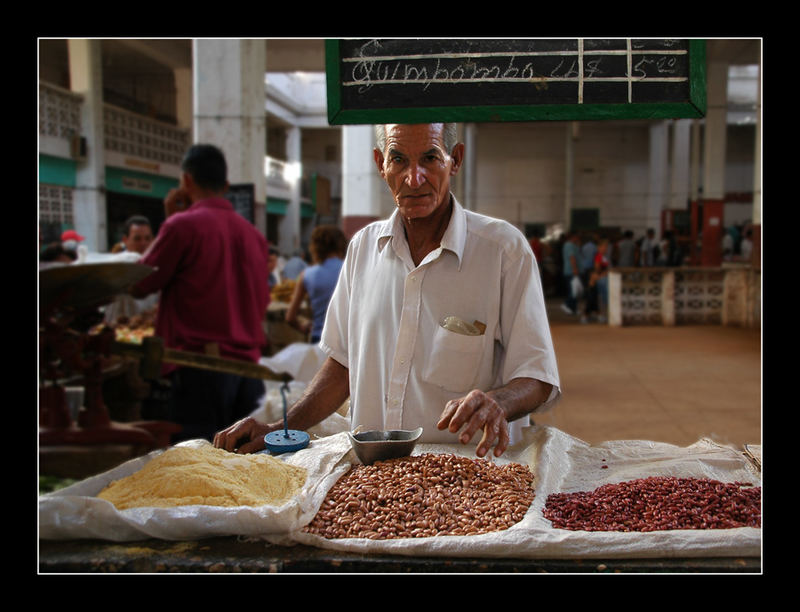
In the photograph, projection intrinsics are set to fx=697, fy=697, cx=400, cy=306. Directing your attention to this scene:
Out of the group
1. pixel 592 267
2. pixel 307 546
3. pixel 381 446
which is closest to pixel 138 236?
pixel 381 446

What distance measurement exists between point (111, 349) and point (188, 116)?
13.5 m

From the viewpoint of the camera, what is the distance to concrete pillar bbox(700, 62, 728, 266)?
1359 centimetres

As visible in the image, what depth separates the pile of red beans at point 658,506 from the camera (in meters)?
1.33

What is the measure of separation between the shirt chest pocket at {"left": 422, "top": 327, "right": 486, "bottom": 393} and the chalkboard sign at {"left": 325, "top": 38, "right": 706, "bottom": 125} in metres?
0.60

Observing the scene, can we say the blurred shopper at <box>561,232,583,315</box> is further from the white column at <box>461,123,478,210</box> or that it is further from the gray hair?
the gray hair

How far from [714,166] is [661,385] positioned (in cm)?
880

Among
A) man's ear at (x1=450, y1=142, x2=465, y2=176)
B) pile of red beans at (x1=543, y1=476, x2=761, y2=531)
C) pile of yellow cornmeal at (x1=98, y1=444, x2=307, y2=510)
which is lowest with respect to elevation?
pile of red beans at (x1=543, y1=476, x2=761, y2=531)

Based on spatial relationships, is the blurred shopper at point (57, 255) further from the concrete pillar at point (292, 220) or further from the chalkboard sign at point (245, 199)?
the concrete pillar at point (292, 220)

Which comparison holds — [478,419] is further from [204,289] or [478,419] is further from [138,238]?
[138,238]

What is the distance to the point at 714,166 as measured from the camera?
45.3ft

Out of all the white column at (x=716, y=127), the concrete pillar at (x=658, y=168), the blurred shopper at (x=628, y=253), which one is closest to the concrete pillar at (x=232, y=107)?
the blurred shopper at (x=628, y=253)

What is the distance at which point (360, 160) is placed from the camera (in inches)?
419

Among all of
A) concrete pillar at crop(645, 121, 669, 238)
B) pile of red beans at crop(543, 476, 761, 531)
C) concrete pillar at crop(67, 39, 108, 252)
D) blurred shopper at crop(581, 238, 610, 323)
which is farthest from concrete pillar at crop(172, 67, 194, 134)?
pile of red beans at crop(543, 476, 761, 531)

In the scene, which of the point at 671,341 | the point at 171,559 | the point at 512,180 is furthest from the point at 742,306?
the point at 512,180
